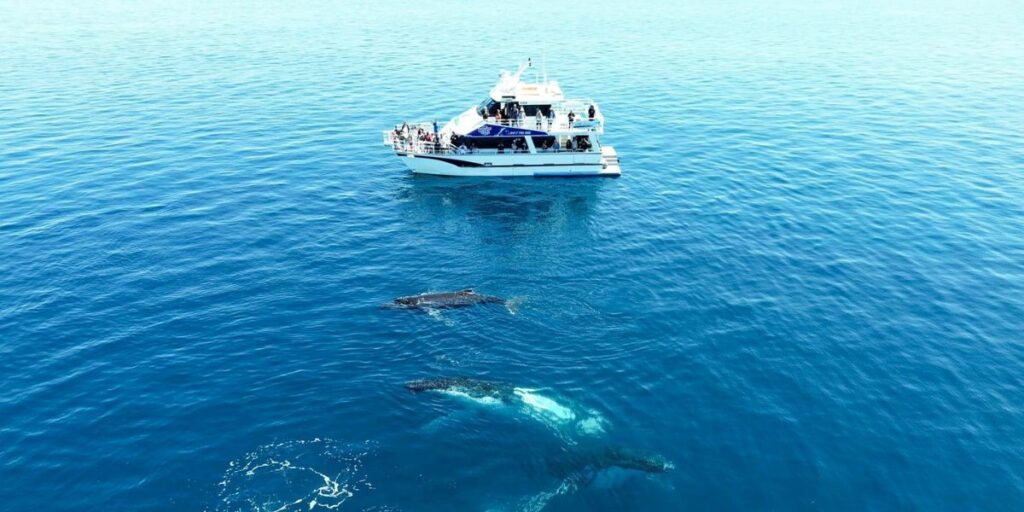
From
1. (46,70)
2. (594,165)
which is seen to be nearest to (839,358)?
(594,165)

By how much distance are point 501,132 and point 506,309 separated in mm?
33080

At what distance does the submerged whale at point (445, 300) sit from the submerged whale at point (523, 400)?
900cm

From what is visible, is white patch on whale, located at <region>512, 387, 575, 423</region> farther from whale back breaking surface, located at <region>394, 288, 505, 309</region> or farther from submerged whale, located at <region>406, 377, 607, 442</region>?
whale back breaking surface, located at <region>394, 288, 505, 309</region>

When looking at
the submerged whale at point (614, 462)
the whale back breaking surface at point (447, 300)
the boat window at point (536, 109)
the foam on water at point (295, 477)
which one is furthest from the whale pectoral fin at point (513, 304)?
the boat window at point (536, 109)

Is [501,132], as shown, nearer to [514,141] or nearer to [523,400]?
[514,141]

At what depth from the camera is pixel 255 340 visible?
46844 mm

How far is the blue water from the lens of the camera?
36.0m

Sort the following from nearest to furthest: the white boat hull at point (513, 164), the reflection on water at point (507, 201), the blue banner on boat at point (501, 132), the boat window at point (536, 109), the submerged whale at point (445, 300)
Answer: the submerged whale at point (445, 300)
the reflection on water at point (507, 201)
the blue banner on boat at point (501, 132)
the white boat hull at point (513, 164)
the boat window at point (536, 109)

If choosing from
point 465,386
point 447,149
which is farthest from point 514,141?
point 465,386

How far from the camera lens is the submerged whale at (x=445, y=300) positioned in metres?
50.9

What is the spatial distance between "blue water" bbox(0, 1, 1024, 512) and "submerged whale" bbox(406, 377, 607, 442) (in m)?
0.37

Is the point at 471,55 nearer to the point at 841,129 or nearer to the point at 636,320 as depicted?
the point at 841,129

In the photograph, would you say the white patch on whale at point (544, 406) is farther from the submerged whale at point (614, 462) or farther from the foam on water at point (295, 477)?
the foam on water at point (295, 477)

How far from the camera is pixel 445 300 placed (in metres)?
51.2
